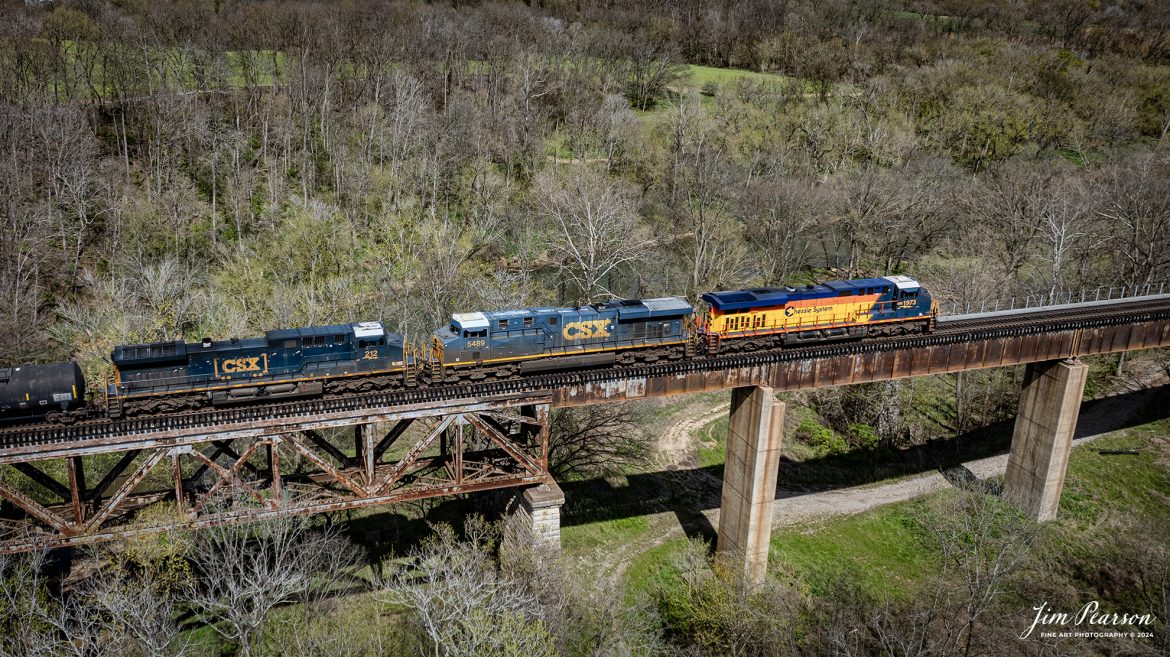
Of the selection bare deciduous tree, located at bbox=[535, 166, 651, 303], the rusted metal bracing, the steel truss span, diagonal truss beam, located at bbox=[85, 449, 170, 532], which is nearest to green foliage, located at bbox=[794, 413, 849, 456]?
the steel truss span

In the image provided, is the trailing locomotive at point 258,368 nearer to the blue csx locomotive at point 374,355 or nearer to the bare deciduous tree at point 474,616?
the blue csx locomotive at point 374,355

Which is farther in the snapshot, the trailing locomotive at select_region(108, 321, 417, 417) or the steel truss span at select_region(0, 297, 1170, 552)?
the trailing locomotive at select_region(108, 321, 417, 417)

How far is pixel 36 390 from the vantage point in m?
28.7

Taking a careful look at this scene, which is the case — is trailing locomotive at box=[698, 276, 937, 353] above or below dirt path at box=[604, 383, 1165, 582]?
above

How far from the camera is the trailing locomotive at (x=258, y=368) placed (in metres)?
30.9

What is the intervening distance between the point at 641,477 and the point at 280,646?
89.7ft

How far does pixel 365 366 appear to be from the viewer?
34.0 metres

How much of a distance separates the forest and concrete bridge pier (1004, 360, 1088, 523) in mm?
3067

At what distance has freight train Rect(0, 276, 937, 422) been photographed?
1206 inches

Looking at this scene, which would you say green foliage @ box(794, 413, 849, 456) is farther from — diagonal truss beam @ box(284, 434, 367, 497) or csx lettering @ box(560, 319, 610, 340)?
diagonal truss beam @ box(284, 434, 367, 497)

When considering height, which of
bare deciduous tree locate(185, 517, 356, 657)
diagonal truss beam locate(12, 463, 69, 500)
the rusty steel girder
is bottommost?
bare deciduous tree locate(185, 517, 356, 657)
